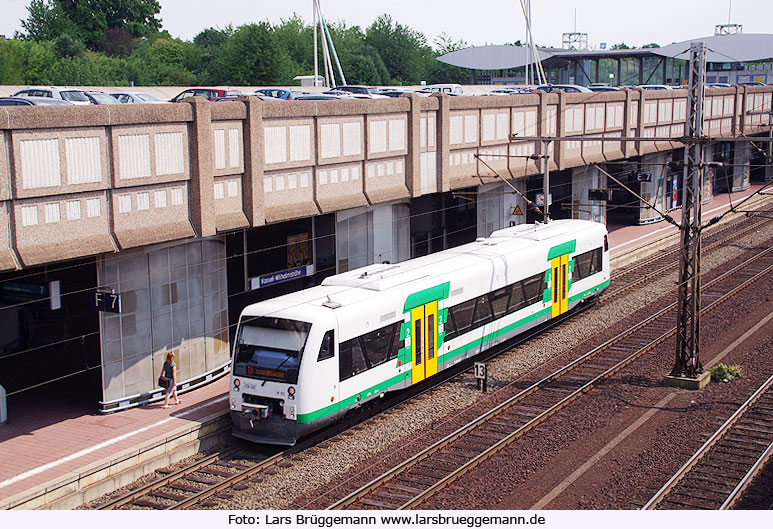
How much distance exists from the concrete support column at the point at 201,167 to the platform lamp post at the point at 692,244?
10.7 metres

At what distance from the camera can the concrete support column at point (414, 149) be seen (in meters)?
27.4

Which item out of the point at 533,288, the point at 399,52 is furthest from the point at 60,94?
the point at 399,52

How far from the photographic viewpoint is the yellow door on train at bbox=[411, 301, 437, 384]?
2006 cm

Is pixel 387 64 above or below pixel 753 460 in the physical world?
above

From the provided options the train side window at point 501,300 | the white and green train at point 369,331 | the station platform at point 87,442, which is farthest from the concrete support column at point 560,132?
the station platform at point 87,442

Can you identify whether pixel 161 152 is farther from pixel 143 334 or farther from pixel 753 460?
pixel 753 460

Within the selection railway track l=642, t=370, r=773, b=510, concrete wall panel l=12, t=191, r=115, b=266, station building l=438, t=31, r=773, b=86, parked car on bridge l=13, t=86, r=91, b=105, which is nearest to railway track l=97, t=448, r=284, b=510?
concrete wall panel l=12, t=191, r=115, b=266

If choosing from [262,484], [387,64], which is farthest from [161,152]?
[387,64]

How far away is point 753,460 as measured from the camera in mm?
17047

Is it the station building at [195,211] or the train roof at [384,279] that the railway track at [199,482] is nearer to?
the train roof at [384,279]

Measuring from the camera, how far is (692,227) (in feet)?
69.7

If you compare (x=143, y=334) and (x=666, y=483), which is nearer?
(x=666, y=483)

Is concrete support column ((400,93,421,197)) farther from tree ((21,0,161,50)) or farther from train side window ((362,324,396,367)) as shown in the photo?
tree ((21,0,161,50))

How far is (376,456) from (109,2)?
103m
